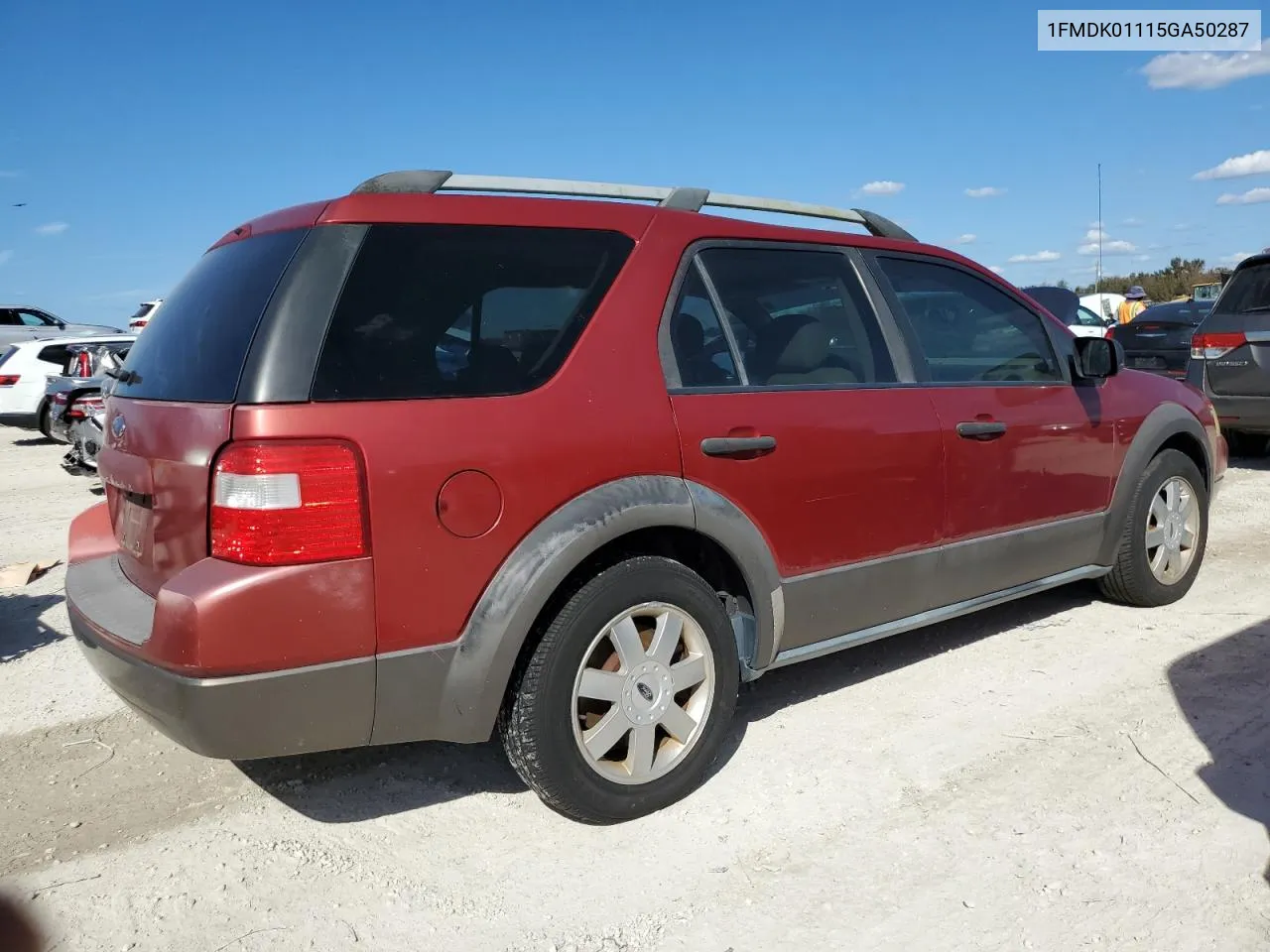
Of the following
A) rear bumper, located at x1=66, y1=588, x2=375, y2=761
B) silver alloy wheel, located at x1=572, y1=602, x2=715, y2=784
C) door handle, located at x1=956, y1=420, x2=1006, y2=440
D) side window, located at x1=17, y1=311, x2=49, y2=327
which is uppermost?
side window, located at x1=17, y1=311, x2=49, y2=327

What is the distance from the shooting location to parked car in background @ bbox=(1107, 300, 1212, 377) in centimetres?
1173

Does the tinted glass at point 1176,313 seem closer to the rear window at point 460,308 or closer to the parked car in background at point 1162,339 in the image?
the parked car in background at point 1162,339

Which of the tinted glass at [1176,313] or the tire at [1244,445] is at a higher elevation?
the tinted glass at [1176,313]

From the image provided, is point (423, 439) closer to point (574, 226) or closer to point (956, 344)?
point (574, 226)

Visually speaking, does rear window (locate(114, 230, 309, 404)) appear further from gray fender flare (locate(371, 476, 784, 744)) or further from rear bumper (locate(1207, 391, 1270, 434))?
rear bumper (locate(1207, 391, 1270, 434))

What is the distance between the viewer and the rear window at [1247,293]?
831cm

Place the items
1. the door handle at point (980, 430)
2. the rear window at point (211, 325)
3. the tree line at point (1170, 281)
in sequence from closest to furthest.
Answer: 1. the rear window at point (211, 325)
2. the door handle at point (980, 430)
3. the tree line at point (1170, 281)

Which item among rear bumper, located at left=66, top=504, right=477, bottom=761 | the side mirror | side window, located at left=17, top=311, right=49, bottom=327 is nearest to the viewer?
rear bumper, located at left=66, top=504, right=477, bottom=761

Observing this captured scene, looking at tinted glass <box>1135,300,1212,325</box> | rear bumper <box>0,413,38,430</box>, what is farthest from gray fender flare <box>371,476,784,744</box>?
rear bumper <box>0,413,38,430</box>

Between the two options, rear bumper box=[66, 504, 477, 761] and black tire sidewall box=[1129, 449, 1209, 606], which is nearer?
rear bumper box=[66, 504, 477, 761]

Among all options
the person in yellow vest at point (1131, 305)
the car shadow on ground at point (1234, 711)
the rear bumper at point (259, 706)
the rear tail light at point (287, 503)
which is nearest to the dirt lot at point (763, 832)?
the car shadow on ground at point (1234, 711)

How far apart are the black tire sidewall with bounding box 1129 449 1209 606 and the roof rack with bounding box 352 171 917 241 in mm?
1711

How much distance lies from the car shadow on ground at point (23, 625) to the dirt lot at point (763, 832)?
587mm

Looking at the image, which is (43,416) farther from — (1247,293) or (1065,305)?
(1065,305)
